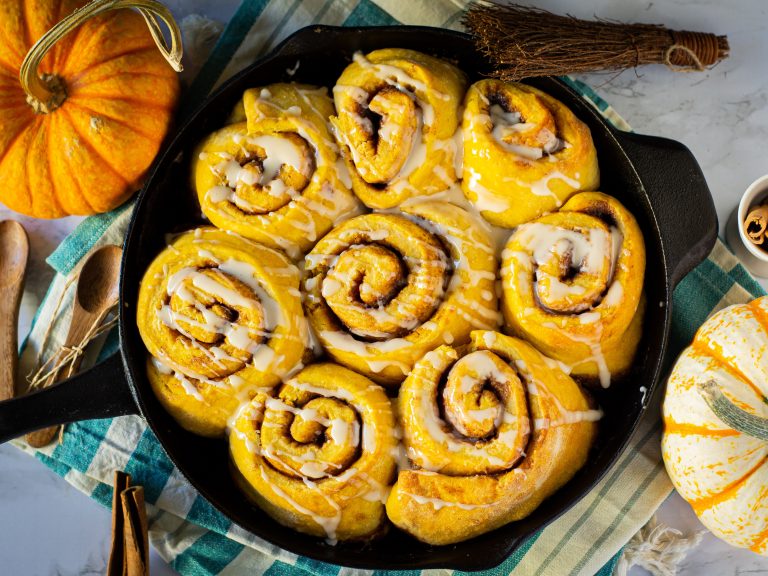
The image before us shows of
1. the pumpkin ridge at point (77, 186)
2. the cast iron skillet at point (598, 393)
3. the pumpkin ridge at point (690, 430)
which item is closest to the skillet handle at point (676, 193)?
the cast iron skillet at point (598, 393)

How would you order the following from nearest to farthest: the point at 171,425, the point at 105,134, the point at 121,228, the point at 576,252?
the point at 576,252 → the point at 171,425 → the point at 105,134 → the point at 121,228

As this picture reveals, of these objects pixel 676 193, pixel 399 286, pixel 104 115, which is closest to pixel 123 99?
pixel 104 115

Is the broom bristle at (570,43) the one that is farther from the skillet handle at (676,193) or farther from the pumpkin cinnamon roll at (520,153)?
the skillet handle at (676,193)

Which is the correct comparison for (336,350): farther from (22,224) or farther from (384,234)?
(22,224)

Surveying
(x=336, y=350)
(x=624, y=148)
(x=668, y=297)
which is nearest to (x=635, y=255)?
(x=668, y=297)

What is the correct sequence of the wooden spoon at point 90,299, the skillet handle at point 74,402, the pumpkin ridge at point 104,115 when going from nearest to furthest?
the skillet handle at point 74,402
the pumpkin ridge at point 104,115
the wooden spoon at point 90,299

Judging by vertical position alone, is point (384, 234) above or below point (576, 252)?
below
